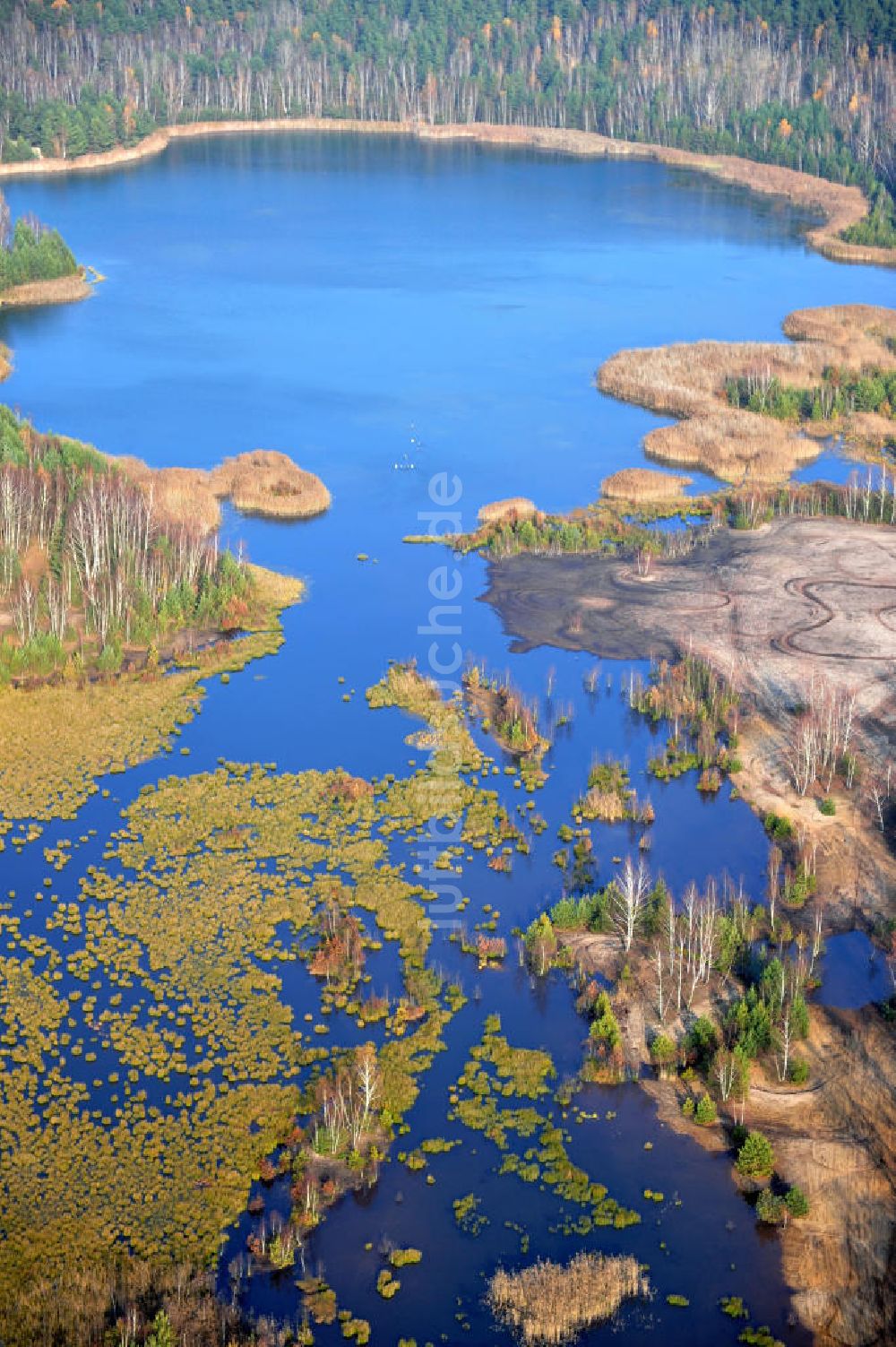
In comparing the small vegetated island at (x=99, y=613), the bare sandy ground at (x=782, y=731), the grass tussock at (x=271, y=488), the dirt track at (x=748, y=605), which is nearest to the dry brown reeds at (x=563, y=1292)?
the bare sandy ground at (x=782, y=731)

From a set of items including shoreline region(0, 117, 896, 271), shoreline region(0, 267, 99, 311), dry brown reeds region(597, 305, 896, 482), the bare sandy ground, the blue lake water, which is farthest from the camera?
shoreline region(0, 117, 896, 271)

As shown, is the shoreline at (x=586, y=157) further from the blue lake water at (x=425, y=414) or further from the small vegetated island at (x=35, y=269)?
the small vegetated island at (x=35, y=269)

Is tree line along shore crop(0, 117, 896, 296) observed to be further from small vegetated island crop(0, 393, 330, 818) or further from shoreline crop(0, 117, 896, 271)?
small vegetated island crop(0, 393, 330, 818)

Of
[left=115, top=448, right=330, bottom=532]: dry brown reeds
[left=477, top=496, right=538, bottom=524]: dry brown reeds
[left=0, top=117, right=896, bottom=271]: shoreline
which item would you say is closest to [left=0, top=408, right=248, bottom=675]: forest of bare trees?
[left=115, top=448, right=330, bottom=532]: dry brown reeds

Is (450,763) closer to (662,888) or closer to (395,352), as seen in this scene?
(662,888)

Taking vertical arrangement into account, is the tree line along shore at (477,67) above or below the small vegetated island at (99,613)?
above
